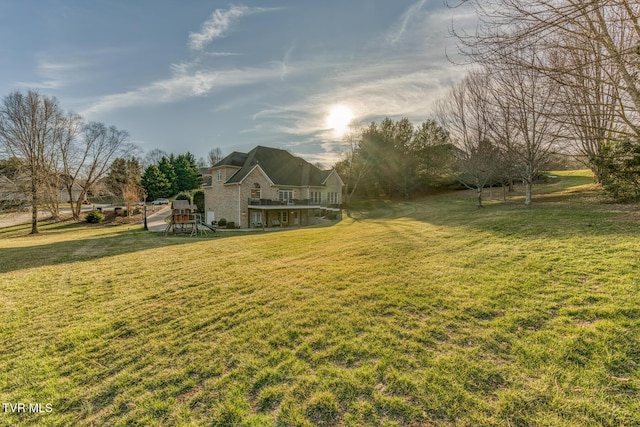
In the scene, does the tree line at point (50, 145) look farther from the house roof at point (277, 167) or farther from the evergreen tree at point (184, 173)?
the evergreen tree at point (184, 173)

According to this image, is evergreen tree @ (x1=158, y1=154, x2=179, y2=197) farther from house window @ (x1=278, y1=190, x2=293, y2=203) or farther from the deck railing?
the deck railing

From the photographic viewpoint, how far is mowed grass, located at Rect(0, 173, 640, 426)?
107 inches

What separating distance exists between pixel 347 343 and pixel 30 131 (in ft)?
112

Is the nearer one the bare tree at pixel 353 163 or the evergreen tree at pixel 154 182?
the bare tree at pixel 353 163

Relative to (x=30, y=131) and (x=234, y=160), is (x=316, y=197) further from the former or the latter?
(x=30, y=131)

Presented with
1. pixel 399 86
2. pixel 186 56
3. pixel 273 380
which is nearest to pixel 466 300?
pixel 273 380

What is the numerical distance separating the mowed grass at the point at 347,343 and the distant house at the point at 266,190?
18.1 metres

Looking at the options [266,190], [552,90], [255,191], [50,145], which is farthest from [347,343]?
[50,145]

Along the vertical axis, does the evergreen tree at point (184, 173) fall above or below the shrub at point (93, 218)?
above

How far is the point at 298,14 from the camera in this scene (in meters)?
10.4

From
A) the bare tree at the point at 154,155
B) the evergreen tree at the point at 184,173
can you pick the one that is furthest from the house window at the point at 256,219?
the bare tree at the point at 154,155

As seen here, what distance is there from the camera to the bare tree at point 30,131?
22.3 metres

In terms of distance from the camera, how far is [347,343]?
3.83 metres

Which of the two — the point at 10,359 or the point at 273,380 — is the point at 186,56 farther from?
the point at 273,380
